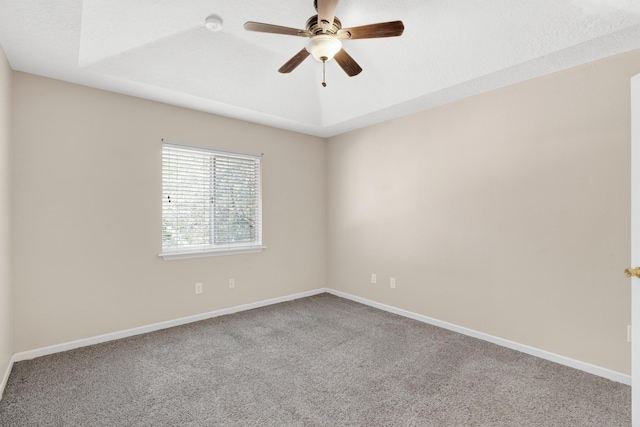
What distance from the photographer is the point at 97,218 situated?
2.88 m

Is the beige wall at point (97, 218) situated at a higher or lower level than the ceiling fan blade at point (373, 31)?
lower

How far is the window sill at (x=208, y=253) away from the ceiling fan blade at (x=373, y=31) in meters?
2.65

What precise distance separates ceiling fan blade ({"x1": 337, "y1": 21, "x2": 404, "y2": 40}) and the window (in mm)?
2259

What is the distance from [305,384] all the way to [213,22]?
9.01ft

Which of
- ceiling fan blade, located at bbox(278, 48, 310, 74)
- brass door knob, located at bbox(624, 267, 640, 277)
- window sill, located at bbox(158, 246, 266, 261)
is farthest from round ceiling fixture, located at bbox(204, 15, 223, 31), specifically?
brass door knob, located at bbox(624, 267, 640, 277)

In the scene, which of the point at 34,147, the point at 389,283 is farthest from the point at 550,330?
the point at 34,147

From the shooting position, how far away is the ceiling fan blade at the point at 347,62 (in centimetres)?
213

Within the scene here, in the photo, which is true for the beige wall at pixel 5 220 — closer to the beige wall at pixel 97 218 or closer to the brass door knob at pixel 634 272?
the beige wall at pixel 97 218

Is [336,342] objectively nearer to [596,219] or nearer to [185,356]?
[185,356]

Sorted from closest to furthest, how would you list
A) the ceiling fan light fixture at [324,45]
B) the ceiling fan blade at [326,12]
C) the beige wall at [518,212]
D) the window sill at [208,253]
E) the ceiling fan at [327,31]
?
the ceiling fan blade at [326,12] < the ceiling fan at [327,31] < the ceiling fan light fixture at [324,45] < the beige wall at [518,212] < the window sill at [208,253]

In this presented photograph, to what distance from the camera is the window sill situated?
10.8ft

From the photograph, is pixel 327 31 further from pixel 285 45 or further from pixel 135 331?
Answer: pixel 135 331

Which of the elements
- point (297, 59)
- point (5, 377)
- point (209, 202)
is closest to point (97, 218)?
point (209, 202)

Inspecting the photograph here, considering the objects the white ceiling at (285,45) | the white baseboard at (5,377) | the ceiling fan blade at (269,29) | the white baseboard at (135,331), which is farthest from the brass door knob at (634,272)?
the white baseboard at (5,377)
